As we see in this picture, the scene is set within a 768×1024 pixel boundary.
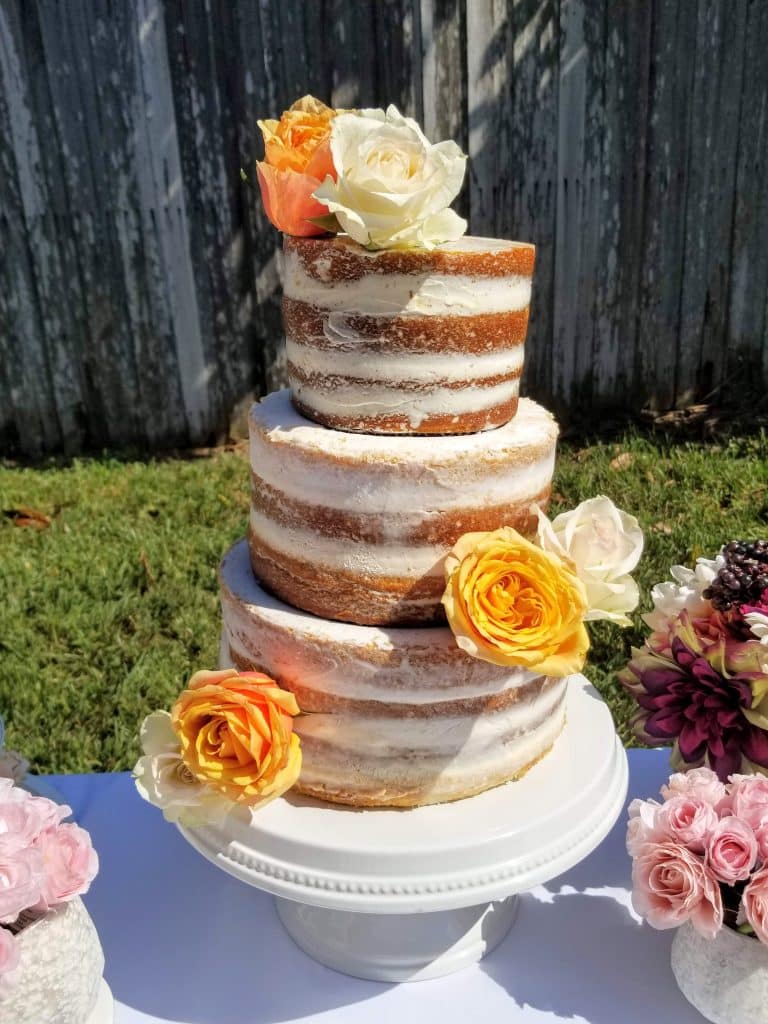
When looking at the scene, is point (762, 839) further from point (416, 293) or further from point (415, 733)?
point (416, 293)

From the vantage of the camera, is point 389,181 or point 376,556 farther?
point 376,556

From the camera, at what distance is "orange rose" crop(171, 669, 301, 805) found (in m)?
1.23

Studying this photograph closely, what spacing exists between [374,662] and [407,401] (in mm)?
376

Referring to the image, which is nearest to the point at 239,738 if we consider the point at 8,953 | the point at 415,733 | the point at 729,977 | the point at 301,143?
the point at 415,733

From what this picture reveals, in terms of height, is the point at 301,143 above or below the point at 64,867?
above

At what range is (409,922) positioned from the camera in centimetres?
138

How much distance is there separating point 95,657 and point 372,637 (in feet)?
5.63

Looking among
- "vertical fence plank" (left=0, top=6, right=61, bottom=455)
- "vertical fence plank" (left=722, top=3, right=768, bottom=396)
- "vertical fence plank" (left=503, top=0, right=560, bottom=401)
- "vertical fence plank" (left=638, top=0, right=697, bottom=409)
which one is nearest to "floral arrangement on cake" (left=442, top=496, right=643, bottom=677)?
"vertical fence plank" (left=503, top=0, right=560, bottom=401)

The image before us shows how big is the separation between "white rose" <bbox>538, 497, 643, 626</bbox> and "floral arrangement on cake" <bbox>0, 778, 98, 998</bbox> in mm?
764

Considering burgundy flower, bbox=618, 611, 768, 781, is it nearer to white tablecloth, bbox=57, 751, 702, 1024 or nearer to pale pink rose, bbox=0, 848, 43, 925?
white tablecloth, bbox=57, 751, 702, 1024

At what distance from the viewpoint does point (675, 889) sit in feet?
4.05

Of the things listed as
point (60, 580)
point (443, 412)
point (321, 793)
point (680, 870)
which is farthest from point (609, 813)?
point (60, 580)

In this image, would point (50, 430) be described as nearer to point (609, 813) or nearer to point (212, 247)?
point (212, 247)

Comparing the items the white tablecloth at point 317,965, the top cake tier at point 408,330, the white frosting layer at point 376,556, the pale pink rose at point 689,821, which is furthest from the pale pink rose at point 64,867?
the pale pink rose at point 689,821
